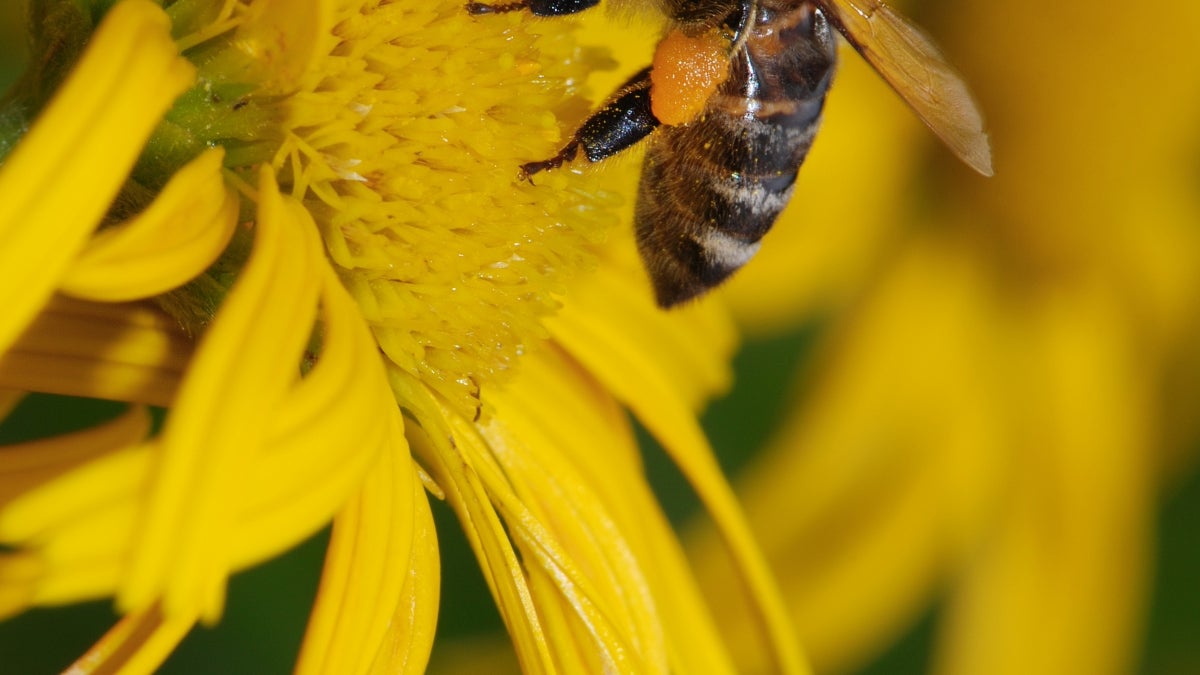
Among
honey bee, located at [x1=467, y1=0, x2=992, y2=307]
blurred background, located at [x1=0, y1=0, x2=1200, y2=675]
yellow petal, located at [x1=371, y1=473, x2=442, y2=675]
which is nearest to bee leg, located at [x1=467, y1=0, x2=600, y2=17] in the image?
honey bee, located at [x1=467, y1=0, x2=992, y2=307]

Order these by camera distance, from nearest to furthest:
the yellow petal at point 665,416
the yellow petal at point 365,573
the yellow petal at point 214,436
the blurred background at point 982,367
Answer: the yellow petal at point 214,436
the yellow petal at point 365,573
the yellow petal at point 665,416
the blurred background at point 982,367

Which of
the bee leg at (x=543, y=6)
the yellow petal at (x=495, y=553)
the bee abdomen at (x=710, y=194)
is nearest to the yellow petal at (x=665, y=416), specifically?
the bee abdomen at (x=710, y=194)

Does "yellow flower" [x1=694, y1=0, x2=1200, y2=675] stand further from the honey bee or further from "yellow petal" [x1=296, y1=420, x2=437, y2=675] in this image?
"yellow petal" [x1=296, y1=420, x2=437, y2=675]

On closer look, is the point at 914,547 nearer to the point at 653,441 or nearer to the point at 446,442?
the point at 653,441

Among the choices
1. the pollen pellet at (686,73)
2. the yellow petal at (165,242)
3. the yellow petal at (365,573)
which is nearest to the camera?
the yellow petal at (165,242)

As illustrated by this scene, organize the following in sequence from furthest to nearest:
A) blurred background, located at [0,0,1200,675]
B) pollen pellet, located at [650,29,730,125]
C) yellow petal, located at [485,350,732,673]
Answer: blurred background, located at [0,0,1200,675] → yellow petal, located at [485,350,732,673] → pollen pellet, located at [650,29,730,125]

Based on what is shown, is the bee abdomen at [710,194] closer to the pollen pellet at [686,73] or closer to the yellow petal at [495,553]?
the pollen pellet at [686,73]
